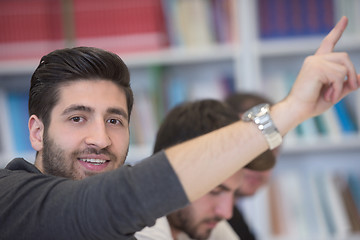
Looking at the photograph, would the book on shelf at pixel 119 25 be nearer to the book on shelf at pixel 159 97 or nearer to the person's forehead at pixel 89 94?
the book on shelf at pixel 159 97

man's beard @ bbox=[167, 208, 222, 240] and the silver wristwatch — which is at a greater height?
the silver wristwatch

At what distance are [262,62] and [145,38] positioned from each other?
2.35ft

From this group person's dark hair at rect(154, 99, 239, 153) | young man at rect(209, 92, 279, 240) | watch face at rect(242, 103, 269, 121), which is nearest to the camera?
watch face at rect(242, 103, 269, 121)

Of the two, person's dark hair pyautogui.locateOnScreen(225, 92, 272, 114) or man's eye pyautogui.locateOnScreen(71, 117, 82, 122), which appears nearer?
man's eye pyautogui.locateOnScreen(71, 117, 82, 122)

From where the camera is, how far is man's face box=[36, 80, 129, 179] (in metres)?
1.00

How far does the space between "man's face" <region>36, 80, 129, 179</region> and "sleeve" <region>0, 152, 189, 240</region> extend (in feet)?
0.70

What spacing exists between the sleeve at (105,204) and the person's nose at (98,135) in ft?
0.65

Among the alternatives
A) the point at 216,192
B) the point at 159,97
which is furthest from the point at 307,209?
the point at 216,192

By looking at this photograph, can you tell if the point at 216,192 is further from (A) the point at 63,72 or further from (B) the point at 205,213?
(A) the point at 63,72

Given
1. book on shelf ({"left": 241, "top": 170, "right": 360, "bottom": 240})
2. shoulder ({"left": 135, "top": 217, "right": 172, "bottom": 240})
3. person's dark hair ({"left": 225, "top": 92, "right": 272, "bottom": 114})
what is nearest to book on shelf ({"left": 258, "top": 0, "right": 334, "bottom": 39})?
person's dark hair ({"left": 225, "top": 92, "right": 272, "bottom": 114})

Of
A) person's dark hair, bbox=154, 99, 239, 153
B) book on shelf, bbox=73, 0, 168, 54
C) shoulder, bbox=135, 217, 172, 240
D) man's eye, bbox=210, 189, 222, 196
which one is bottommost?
man's eye, bbox=210, 189, 222, 196

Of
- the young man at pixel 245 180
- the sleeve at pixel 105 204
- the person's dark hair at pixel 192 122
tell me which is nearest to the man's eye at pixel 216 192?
the person's dark hair at pixel 192 122

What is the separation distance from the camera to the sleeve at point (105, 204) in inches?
28.8

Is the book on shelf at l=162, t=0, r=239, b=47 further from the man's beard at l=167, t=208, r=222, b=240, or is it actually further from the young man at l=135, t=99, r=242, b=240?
the man's beard at l=167, t=208, r=222, b=240
